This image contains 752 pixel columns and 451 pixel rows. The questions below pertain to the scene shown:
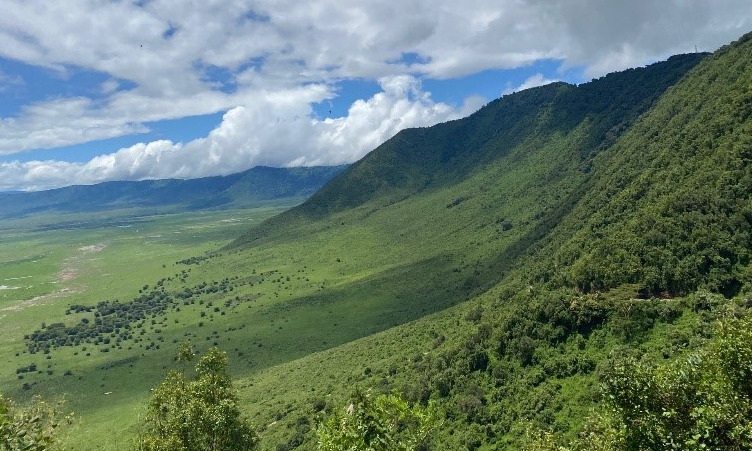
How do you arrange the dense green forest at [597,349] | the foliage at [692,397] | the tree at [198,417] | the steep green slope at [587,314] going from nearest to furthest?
1. the foliage at [692,397]
2. the dense green forest at [597,349]
3. the tree at [198,417]
4. the steep green slope at [587,314]

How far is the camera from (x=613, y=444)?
2377cm

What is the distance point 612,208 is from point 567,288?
111 ft

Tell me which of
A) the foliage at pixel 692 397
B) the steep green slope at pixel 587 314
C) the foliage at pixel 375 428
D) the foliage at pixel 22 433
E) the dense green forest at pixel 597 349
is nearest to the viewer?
the foliage at pixel 22 433

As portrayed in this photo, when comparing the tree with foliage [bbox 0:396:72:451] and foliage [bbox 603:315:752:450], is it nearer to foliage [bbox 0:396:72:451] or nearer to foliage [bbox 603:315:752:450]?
foliage [bbox 0:396:72:451]

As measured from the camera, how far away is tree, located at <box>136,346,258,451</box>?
29.6 m

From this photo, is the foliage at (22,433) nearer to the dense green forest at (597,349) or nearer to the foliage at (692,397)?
the dense green forest at (597,349)

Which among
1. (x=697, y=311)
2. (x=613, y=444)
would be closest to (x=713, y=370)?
(x=613, y=444)

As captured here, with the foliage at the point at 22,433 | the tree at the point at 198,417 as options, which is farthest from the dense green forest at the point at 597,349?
the foliage at the point at 22,433

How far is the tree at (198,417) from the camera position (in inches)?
1166

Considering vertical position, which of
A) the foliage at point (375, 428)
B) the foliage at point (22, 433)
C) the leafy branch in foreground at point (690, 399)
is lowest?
the leafy branch in foreground at point (690, 399)

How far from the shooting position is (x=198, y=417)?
3000cm

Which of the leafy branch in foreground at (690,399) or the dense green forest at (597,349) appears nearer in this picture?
the leafy branch in foreground at (690,399)

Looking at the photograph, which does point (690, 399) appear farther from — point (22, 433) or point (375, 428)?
point (22, 433)

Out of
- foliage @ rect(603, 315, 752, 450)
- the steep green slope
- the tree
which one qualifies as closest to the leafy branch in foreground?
foliage @ rect(603, 315, 752, 450)
